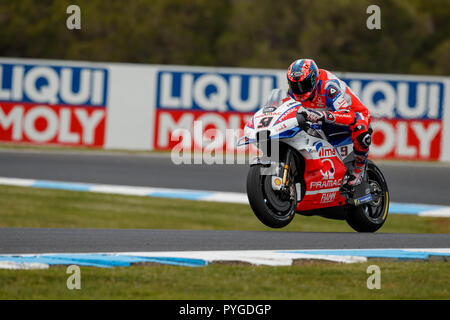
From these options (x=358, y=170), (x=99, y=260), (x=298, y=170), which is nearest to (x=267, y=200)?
(x=298, y=170)

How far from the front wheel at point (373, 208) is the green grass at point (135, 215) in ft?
10.1

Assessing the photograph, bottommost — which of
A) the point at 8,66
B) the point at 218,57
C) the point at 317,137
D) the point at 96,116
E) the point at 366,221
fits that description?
the point at 366,221

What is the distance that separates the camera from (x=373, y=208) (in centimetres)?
853

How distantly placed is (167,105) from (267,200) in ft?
37.4

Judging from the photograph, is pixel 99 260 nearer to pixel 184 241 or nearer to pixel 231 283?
pixel 231 283

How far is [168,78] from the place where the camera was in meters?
18.5

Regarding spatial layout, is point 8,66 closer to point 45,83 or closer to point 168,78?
point 45,83

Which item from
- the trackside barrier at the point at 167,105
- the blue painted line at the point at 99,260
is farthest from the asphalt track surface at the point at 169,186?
the trackside barrier at the point at 167,105

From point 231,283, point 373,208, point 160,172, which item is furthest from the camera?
point 160,172

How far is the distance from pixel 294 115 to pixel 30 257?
266cm

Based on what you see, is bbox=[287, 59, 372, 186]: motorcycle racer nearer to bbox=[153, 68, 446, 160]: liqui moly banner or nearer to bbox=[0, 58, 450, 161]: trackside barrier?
bbox=[0, 58, 450, 161]: trackside barrier

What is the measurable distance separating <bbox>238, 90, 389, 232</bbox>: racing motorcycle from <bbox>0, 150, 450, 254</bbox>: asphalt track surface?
0.29 meters

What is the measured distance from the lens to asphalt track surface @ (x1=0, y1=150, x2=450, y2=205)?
46.6 feet

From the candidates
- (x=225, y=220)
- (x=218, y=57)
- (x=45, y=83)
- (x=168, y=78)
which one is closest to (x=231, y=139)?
(x=168, y=78)
